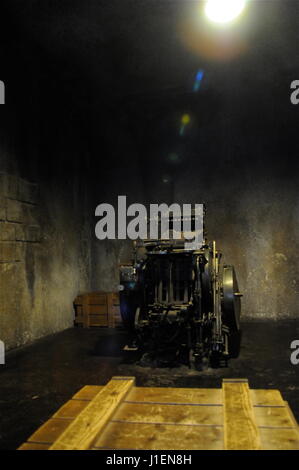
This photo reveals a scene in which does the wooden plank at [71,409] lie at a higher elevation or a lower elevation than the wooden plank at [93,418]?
lower

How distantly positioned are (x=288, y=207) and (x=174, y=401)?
8.05 metres

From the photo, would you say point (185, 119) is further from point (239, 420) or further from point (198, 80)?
point (239, 420)

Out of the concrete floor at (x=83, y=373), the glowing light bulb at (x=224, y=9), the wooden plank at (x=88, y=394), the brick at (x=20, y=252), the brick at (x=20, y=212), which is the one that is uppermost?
the glowing light bulb at (x=224, y=9)

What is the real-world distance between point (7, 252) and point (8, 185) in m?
1.17

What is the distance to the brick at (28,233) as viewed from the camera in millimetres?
7115

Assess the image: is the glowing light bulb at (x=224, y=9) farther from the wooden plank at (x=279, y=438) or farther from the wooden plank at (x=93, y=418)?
the wooden plank at (x=279, y=438)

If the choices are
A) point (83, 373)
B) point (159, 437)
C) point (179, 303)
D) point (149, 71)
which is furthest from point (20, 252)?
point (159, 437)

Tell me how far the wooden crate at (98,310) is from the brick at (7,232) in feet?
8.72

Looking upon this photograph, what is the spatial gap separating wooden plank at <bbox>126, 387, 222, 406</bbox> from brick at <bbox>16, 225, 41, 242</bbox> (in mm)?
5251

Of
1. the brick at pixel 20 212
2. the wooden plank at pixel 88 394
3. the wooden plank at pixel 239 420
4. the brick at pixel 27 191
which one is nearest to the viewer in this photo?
the wooden plank at pixel 239 420

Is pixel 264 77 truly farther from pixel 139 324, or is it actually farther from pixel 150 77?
pixel 139 324

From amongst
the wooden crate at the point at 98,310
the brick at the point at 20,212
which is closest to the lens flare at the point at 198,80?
the brick at the point at 20,212

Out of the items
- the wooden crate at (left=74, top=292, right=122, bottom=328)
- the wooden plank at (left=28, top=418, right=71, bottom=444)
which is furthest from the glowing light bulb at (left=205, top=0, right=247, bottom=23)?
the wooden plank at (left=28, top=418, right=71, bottom=444)

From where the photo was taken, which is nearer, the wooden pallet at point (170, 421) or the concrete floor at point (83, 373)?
the wooden pallet at point (170, 421)
